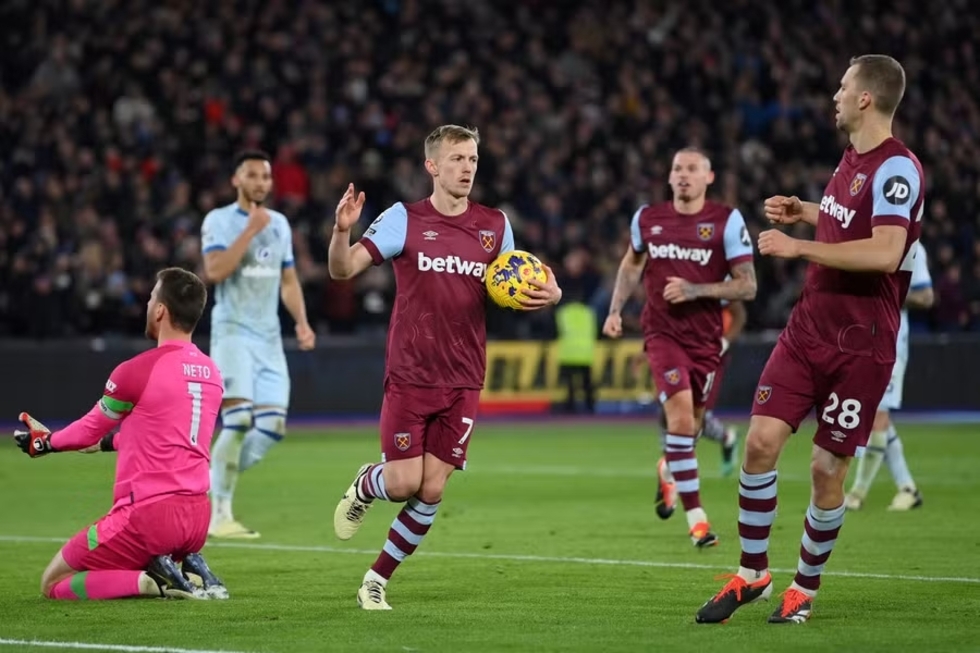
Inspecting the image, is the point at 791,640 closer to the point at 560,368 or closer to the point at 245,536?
the point at 245,536

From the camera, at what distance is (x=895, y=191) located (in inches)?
312

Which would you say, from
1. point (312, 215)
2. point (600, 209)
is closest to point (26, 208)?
point (312, 215)

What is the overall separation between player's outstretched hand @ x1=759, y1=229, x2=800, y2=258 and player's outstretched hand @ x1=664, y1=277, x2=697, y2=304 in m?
3.97

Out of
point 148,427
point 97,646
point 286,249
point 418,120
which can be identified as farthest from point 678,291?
point 418,120

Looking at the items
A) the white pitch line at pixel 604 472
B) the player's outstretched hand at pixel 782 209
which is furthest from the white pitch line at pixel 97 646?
the white pitch line at pixel 604 472

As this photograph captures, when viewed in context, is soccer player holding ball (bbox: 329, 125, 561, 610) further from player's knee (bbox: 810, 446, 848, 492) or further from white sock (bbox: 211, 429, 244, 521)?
white sock (bbox: 211, 429, 244, 521)

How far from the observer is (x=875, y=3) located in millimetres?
36406

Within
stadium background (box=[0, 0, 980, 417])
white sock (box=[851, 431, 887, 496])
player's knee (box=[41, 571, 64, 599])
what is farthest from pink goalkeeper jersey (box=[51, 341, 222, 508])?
stadium background (box=[0, 0, 980, 417])

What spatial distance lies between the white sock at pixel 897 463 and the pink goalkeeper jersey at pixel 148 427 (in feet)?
24.8

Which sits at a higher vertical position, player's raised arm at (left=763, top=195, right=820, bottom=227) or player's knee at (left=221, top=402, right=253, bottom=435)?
player's raised arm at (left=763, top=195, right=820, bottom=227)

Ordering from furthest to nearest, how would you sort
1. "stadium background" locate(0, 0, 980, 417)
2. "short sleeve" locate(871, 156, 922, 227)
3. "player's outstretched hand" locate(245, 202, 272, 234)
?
1. "stadium background" locate(0, 0, 980, 417)
2. "player's outstretched hand" locate(245, 202, 272, 234)
3. "short sleeve" locate(871, 156, 922, 227)

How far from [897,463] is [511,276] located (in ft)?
23.0

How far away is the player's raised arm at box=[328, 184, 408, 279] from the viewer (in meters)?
8.45

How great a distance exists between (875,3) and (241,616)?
30.6 meters
